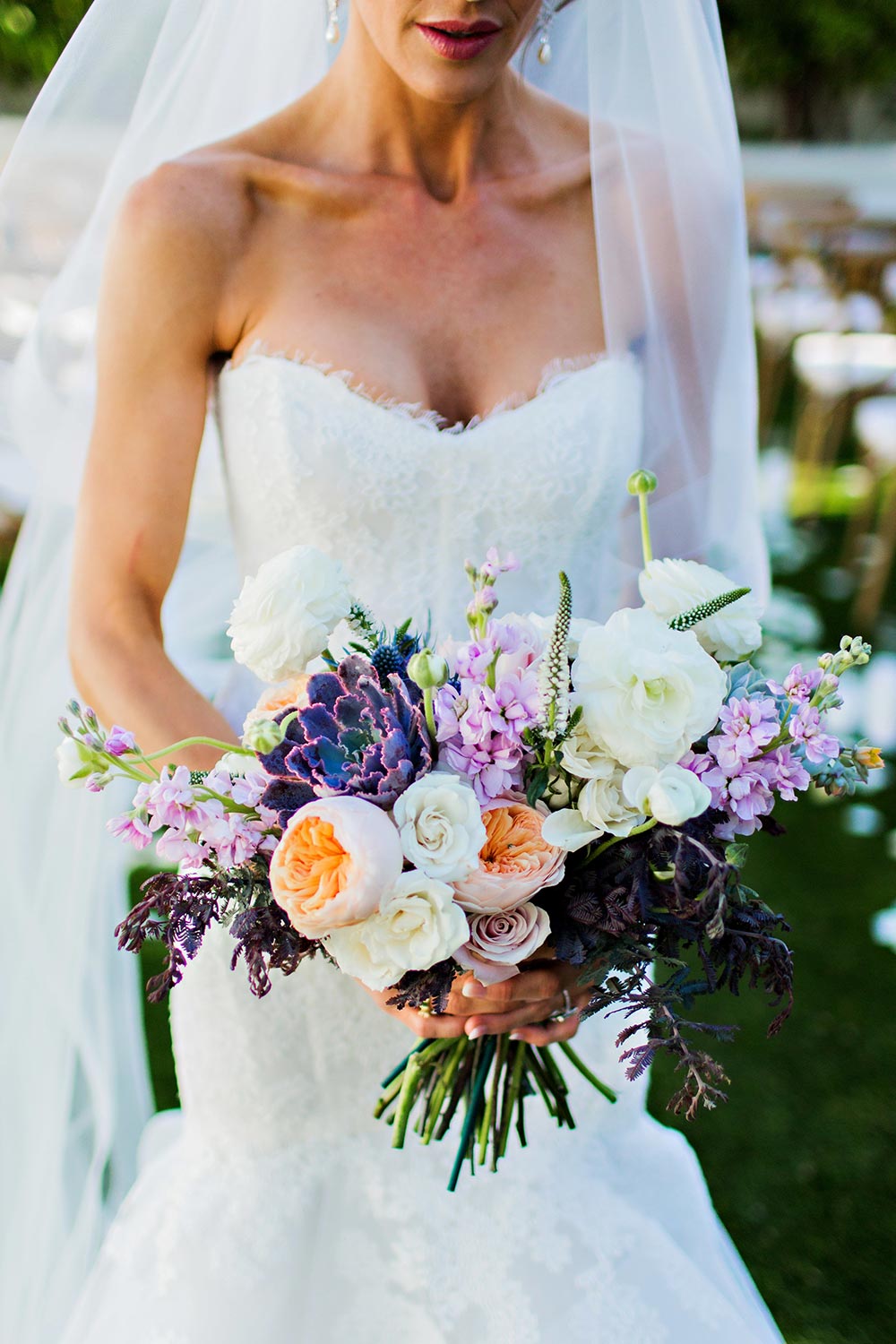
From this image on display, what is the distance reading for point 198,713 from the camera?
2.09 metres

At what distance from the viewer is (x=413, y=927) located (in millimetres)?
1369

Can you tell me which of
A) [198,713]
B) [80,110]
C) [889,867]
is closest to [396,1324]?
[198,713]

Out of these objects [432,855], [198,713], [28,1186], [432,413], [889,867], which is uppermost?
[432,413]

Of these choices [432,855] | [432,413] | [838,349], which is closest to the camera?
[432,855]

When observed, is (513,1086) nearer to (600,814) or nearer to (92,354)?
(600,814)

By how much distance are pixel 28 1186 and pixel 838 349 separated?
8.31 meters

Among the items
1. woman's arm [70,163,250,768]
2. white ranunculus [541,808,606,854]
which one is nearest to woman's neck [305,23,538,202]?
woman's arm [70,163,250,768]

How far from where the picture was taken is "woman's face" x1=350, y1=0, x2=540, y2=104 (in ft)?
6.26

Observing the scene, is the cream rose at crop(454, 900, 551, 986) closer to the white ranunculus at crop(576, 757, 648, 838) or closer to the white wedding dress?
the white ranunculus at crop(576, 757, 648, 838)

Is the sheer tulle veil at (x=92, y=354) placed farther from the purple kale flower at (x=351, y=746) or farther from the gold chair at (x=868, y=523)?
the gold chair at (x=868, y=523)

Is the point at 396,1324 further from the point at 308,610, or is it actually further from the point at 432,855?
the point at 308,610

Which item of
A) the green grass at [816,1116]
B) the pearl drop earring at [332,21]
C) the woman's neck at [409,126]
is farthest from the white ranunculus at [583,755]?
the green grass at [816,1116]

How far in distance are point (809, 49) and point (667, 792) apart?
27960 mm

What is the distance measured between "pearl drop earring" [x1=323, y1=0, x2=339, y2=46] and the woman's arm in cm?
34
